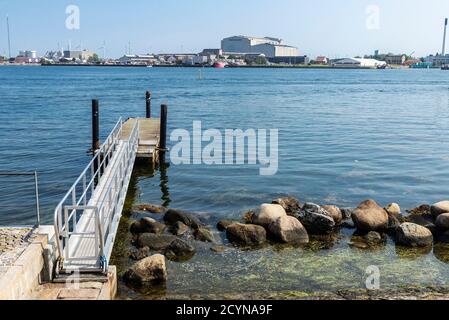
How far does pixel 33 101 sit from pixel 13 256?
2128 inches

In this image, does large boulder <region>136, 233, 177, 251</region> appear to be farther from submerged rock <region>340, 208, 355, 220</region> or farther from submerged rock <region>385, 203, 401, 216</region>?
submerged rock <region>385, 203, 401, 216</region>

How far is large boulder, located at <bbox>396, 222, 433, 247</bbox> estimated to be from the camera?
13883 millimetres

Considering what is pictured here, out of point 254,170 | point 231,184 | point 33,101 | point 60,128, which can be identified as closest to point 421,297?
point 231,184

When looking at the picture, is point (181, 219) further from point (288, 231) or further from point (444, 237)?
point (444, 237)

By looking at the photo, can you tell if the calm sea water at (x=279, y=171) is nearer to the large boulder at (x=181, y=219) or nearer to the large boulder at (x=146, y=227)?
the large boulder at (x=181, y=219)

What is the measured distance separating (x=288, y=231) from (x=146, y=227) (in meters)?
4.10

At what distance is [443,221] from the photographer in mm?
14719

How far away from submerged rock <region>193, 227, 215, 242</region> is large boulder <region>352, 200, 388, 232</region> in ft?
14.6

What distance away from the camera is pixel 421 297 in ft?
32.6

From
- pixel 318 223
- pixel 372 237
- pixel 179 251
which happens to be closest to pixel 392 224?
pixel 372 237

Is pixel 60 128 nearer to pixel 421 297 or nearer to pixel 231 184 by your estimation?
pixel 231 184

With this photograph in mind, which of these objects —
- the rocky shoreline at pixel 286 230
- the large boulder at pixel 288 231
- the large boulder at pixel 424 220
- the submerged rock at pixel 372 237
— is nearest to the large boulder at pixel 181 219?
the rocky shoreline at pixel 286 230

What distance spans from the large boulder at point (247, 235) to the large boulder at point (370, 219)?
305 centimetres
